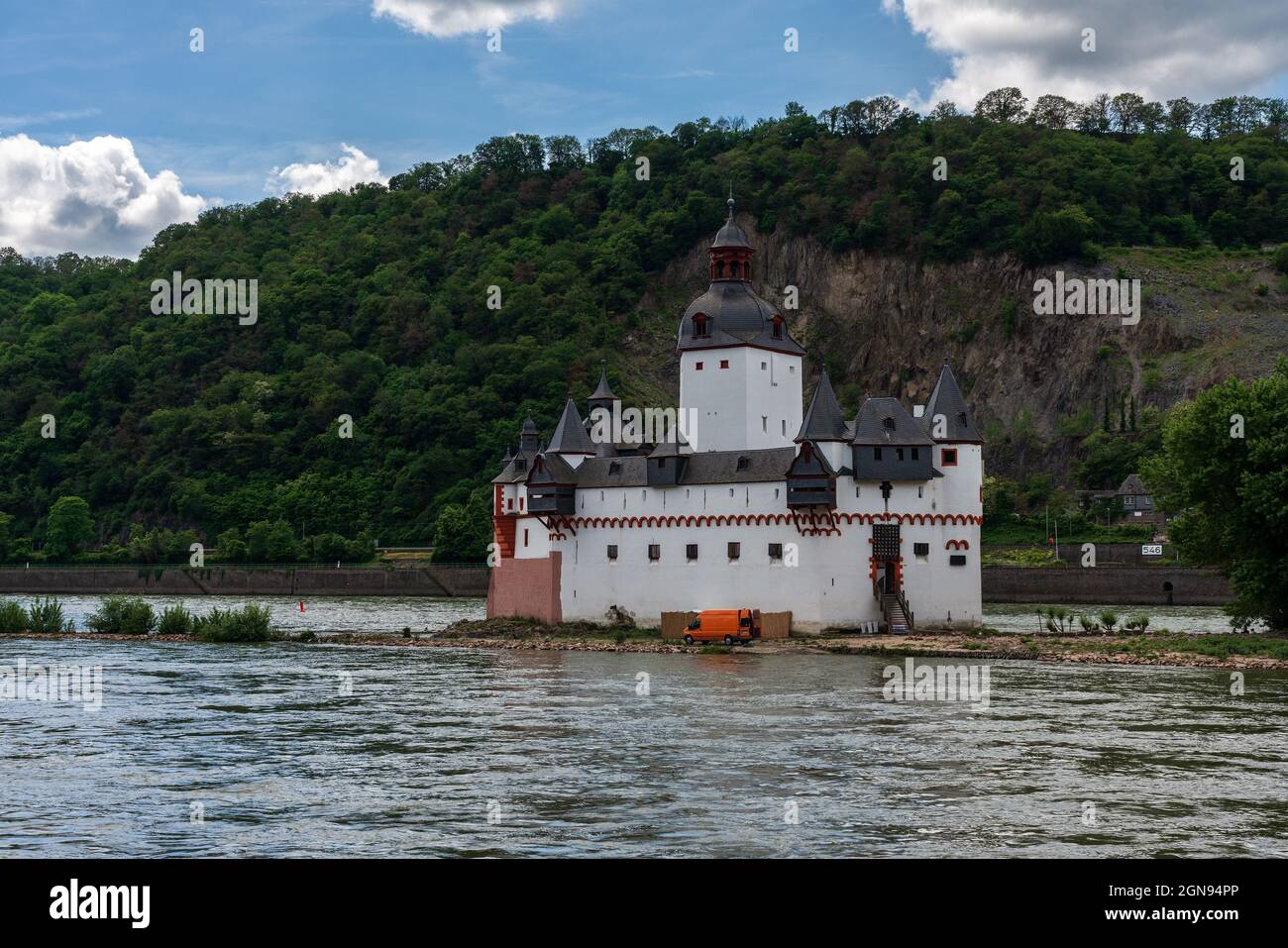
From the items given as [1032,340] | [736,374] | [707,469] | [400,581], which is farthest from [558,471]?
[1032,340]

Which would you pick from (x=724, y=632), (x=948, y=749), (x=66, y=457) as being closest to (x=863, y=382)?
(x=66, y=457)

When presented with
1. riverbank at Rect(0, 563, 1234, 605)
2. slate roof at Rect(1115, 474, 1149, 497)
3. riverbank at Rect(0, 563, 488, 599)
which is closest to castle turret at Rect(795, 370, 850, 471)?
riverbank at Rect(0, 563, 1234, 605)

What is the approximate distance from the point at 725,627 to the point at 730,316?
2048cm

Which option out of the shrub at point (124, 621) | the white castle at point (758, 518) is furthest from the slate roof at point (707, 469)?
the shrub at point (124, 621)

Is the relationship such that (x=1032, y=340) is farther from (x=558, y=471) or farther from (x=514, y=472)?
(x=558, y=471)

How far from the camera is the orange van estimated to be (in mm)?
66062

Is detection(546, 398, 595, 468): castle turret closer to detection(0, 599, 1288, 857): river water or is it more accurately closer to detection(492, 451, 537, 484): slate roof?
detection(492, 451, 537, 484): slate roof

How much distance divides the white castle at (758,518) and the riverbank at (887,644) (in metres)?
1.98

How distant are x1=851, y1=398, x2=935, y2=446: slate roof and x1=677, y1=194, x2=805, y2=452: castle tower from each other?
30.4 ft

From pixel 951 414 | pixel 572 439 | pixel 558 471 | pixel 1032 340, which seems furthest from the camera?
pixel 1032 340

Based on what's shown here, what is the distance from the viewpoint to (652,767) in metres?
31.7

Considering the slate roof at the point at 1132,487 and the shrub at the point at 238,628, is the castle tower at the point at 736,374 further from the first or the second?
the slate roof at the point at 1132,487

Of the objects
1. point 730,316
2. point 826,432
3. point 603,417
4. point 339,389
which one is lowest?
point 826,432

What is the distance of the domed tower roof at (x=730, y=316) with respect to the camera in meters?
79.9
